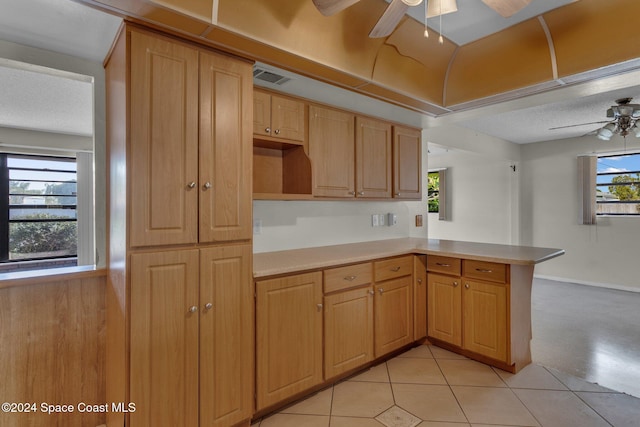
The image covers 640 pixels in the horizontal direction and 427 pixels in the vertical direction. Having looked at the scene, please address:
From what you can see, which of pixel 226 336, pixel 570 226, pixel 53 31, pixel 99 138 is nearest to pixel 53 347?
pixel 226 336

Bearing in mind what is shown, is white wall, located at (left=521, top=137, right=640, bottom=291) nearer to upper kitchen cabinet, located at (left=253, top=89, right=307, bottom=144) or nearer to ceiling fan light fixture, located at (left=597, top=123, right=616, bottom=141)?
ceiling fan light fixture, located at (left=597, top=123, right=616, bottom=141)

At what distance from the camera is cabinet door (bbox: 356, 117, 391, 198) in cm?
290

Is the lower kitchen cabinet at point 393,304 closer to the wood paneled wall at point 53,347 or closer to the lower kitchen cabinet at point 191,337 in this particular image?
the lower kitchen cabinet at point 191,337

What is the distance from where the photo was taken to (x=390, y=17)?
1703 millimetres

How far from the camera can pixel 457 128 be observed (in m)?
4.59

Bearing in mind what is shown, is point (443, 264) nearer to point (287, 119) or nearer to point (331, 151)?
point (331, 151)

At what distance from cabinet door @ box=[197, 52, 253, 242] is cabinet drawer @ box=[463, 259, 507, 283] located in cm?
184

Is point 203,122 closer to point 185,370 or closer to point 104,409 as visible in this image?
point 185,370

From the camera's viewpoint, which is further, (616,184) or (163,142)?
(616,184)

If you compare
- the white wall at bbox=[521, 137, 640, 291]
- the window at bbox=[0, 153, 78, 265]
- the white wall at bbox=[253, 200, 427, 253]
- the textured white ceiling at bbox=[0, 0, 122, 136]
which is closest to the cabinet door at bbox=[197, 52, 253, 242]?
the textured white ceiling at bbox=[0, 0, 122, 136]

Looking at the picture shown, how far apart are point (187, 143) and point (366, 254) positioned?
1519 millimetres

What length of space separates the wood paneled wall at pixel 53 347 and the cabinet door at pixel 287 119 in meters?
1.48

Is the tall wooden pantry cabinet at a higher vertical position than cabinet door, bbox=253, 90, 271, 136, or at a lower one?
lower

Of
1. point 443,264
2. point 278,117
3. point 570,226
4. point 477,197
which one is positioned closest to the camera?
point 278,117
